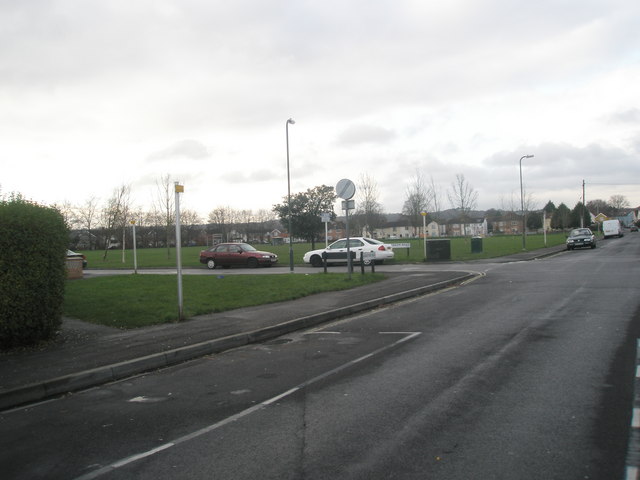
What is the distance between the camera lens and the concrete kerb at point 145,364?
580cm

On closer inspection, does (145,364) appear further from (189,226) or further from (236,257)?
(189,226)

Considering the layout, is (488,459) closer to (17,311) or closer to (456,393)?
(456,393)

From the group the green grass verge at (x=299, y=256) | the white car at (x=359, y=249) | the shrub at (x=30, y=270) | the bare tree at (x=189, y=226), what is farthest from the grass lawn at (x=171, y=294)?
the bare tree at (x=189, y=226)

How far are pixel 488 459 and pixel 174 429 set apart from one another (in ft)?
8.93

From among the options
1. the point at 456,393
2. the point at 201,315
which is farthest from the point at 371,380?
the point at 201,315

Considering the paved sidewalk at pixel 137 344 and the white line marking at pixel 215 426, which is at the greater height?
the paved sidewalk at pixel 137 344

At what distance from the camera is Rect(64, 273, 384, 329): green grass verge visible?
10.7 m

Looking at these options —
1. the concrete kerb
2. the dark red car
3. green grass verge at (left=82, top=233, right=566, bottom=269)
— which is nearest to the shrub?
the concrete kerb

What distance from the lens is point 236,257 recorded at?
28359 mm

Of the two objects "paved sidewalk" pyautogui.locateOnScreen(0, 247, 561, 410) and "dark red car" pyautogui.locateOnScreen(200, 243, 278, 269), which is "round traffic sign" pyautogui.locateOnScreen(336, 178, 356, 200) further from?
"dark red car" pyautogui.locateOnScreen(200, 243, 278, 269)

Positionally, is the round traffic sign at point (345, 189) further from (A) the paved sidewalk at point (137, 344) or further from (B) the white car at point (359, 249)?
(B) the white car at point (359, 249)

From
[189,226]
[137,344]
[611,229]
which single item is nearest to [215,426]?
[137,344]

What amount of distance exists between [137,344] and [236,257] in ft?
67.0

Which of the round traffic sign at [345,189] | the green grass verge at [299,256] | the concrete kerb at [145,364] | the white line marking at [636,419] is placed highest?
the round traffic sign at [345,189]
